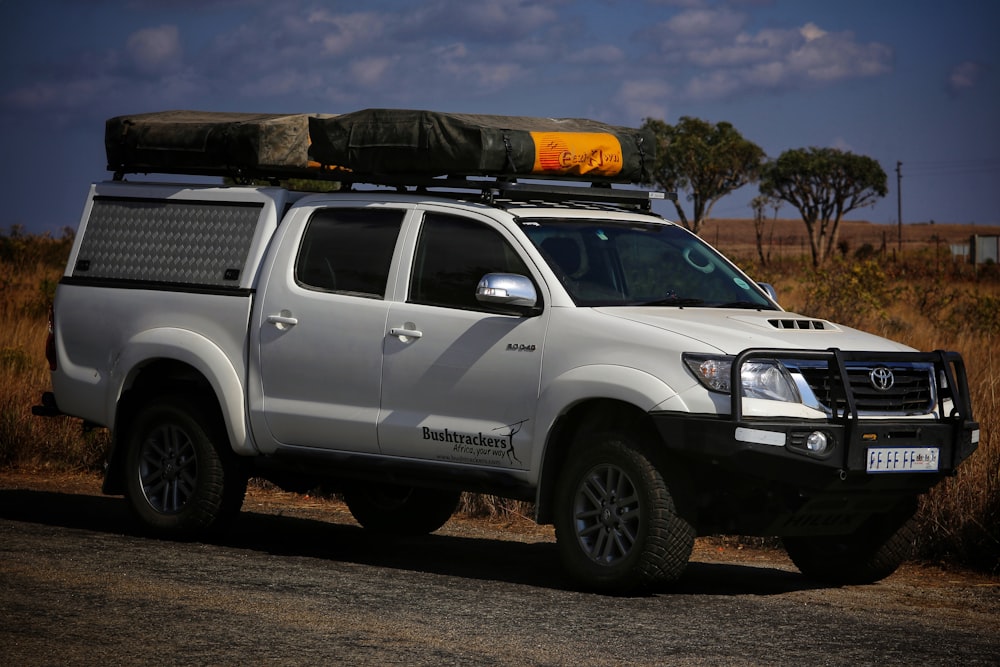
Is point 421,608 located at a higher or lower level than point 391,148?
lower

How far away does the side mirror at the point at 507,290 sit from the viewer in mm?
8102

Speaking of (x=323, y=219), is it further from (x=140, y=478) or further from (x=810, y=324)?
(x=810, y=324)

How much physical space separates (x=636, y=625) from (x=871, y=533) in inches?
81.0

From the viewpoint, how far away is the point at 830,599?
825cm

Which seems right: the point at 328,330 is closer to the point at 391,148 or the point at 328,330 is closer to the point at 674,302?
the point at 391,148

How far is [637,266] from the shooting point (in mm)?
8766

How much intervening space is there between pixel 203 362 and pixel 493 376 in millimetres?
2111

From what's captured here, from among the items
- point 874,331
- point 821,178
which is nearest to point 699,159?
point 821,178

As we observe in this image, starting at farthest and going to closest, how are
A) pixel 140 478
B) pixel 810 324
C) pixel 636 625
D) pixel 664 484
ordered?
pixel 140 478 < pixel 810 324 < pixel 664 484 < pixel 636 625

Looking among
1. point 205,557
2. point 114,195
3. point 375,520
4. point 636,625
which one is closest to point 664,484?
point 636,625

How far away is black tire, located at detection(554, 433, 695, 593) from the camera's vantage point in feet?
25.2

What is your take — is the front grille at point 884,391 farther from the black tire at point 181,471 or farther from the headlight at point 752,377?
the black tire at point 181,471

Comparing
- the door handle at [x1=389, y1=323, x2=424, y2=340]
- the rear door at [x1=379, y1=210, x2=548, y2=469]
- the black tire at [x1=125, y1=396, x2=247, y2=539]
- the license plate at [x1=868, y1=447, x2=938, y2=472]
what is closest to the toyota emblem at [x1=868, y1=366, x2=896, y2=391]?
the license plate at [x1=868, y1=447, x2=938, y2=472]

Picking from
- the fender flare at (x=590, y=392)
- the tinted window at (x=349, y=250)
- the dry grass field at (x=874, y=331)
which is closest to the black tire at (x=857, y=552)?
the dry grass field at (x=874, y=331)
